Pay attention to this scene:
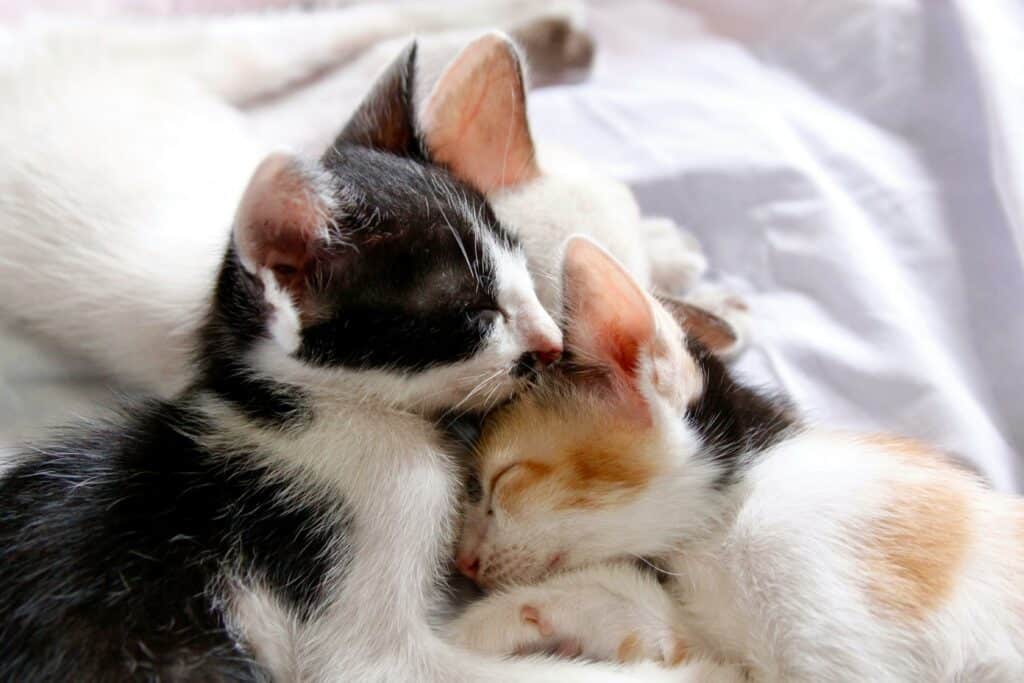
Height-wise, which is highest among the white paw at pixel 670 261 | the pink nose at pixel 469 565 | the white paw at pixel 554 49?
the white paw at pixel 554 49

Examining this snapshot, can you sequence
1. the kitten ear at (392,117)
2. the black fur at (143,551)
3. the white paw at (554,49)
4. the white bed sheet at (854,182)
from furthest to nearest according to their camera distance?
the white paw at (554,49)
the white bed sheet at (854,182)
the kitten ear at (392,117)
the black fur at (143,551)

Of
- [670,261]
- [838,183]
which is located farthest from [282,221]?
[838,183]

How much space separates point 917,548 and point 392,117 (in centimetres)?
83

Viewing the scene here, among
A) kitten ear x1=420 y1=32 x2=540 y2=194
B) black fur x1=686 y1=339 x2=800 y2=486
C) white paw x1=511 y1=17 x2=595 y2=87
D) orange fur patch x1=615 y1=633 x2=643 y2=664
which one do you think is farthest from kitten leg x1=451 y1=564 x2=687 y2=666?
white paw x1=511 y1=17 x2=595 y2=87

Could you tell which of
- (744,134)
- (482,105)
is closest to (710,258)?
(744,134)

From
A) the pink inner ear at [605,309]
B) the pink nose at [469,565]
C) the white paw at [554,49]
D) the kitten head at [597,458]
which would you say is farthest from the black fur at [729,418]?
the white paw at [554,49]

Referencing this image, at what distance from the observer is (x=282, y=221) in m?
0.98

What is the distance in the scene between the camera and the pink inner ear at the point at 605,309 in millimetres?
982

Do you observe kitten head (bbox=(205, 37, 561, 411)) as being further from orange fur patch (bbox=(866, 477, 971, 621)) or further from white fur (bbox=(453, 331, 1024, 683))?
orange fur patch (bbox=(866, 477, 971, 621))

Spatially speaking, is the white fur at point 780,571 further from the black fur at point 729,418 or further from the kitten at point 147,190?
the kitten at point 147,190

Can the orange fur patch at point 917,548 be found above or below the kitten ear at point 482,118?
below

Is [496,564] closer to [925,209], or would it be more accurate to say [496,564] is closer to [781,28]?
[925,209]

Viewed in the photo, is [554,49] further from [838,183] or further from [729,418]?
[729,418]

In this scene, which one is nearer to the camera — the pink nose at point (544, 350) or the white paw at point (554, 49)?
the pink nose at point (544, 350)
